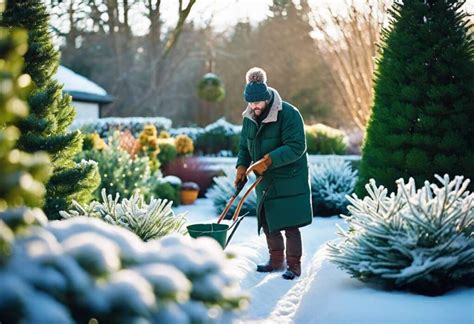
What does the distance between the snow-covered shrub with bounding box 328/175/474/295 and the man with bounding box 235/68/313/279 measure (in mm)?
1365

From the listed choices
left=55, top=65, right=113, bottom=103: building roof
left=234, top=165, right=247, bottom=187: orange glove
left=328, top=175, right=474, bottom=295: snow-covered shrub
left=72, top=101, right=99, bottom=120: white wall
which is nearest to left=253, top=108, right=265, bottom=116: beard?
left=234, top=165, right=247, bottom=187: orange glove

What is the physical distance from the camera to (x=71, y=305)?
2.07 metres

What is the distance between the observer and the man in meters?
5.29

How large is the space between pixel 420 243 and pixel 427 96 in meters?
2.80

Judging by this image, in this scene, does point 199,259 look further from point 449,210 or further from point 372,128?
point 372,128

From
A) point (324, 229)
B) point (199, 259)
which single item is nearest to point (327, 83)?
point (324, 229)

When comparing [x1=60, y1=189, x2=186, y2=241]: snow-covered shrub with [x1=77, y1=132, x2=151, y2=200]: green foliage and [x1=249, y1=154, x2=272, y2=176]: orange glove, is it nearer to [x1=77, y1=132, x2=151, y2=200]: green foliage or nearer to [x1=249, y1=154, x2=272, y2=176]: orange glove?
[x1=249, y1=154, x2=272, y2=176]: orange glove

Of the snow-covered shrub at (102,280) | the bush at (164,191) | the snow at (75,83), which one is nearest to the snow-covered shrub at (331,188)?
the bush at (164,191)

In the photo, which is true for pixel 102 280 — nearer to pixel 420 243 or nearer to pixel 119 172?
pixel 420 243

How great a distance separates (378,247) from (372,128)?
314cm

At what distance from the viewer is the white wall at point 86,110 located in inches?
830

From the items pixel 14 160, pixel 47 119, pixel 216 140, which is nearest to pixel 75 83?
pixel 216 140

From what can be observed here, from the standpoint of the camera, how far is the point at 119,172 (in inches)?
351

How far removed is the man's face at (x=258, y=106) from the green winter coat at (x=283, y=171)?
7 centimetres
